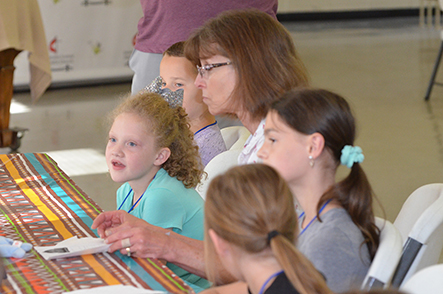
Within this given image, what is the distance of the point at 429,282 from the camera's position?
1038 millimetres

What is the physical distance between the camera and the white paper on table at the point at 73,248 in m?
1.37

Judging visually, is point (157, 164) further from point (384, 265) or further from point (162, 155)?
point (384, 265)

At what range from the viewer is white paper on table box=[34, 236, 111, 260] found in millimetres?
1372

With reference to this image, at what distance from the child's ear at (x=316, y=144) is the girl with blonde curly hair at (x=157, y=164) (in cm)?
50

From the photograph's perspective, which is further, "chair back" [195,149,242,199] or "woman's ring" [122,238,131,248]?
"chair back" [195,149,242,199]

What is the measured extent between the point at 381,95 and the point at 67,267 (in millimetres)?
5537

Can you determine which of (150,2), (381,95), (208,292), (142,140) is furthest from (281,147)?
(381,95)

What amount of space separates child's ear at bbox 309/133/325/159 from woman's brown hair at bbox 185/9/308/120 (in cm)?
39

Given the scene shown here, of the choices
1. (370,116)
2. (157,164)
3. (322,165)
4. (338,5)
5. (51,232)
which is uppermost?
(322,165)

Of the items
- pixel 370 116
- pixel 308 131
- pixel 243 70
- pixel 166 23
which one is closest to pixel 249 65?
pixel 243 70

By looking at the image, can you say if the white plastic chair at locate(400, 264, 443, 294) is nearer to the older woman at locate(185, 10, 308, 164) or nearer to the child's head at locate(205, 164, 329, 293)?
the child's head at locate(205, 164, 329, 293)

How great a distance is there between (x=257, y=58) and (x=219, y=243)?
0.74 metres

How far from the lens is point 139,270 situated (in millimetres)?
1334

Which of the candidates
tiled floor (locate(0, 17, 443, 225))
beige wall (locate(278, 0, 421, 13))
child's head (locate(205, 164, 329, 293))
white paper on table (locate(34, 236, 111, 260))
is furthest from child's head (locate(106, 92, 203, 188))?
beige wall (locate(278, 0, 421, 13))
